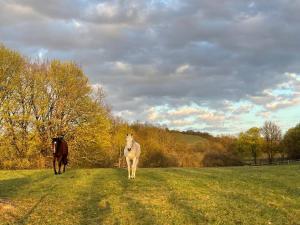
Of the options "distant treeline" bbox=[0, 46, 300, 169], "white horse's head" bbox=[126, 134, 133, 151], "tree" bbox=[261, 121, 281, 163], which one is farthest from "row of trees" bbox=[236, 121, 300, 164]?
"white horse's head" bbox=[126, 134, 133, 151]

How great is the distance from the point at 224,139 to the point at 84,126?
11031cm

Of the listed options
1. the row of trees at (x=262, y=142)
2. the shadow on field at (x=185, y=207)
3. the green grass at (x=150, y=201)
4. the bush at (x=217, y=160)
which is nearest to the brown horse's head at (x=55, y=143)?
the green grass at (x=150, y=201)

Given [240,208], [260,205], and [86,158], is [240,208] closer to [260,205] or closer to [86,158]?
[260,205]

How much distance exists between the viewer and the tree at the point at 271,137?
129500mm

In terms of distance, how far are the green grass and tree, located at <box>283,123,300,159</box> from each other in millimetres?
89807

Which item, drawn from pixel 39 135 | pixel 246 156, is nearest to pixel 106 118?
pixel 39 135

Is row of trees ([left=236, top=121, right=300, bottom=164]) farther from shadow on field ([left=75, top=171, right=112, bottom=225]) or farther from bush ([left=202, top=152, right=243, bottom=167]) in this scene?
shadow on field ([left=75, top=171, right=112, bottom=225])

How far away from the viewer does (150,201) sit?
16984 millimetres

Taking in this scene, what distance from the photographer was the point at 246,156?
449ft

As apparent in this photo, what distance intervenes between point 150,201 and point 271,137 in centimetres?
12658

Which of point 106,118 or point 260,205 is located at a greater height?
point 106,118

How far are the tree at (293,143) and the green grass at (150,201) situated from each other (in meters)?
89.8

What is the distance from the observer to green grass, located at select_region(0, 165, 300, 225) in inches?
555

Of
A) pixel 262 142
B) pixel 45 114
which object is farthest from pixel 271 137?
pixel 45 114
